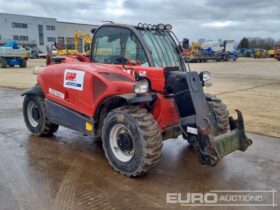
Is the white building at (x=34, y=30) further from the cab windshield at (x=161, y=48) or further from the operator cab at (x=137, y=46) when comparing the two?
the cab windshield at (x=161, y=48)

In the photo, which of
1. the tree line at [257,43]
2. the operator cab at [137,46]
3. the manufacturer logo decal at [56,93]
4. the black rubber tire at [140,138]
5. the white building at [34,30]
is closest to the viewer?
the black rubber tire at [140,138]

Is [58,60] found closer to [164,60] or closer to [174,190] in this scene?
[164,60]

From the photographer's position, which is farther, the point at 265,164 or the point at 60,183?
the point at 265,164

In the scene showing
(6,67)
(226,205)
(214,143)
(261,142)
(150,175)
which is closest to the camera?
(226,205)

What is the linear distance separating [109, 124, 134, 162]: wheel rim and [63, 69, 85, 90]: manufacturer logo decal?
1009mm

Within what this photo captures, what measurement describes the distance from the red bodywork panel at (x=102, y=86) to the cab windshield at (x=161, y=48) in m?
0.43

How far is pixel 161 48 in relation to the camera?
5340 mm

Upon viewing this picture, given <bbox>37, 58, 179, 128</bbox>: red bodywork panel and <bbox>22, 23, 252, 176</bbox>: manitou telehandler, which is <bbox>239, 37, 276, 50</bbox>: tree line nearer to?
<bbox>22, 23, 252, 176</bbox>: manitou telehandler

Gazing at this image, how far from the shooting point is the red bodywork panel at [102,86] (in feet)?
15.6

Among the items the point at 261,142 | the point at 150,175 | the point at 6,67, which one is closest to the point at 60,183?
the point at 150,175

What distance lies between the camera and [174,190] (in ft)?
A: 13.8

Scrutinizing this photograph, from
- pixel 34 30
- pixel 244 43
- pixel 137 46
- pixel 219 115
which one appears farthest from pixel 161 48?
pixel 34 30

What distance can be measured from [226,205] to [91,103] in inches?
100

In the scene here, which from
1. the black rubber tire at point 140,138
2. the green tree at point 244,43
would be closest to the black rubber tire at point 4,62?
the black rubber tire at point 140,138
